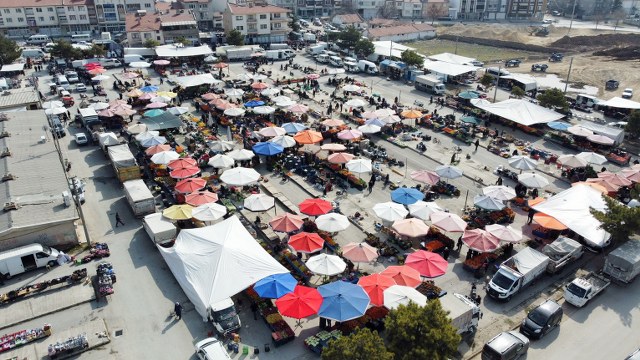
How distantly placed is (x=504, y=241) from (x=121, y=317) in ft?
65.9

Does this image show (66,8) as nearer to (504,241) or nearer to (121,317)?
(121,317)

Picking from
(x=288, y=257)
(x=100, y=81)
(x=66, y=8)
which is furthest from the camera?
(x=66, y=8)

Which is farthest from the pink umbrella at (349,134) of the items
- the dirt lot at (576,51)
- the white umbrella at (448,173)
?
the dirt lot at (576,51)

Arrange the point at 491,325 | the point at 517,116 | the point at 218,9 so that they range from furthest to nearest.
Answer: the point at 218,9 < the point at 517,116 < the point at 491,325

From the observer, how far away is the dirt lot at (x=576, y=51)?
6350 centimetres

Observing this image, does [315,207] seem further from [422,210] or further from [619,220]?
[619,220]

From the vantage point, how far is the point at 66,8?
86312mm

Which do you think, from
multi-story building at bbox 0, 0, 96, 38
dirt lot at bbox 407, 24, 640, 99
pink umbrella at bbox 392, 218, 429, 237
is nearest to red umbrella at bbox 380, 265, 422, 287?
pink umbrella at bbox 392, 218, 429, 237

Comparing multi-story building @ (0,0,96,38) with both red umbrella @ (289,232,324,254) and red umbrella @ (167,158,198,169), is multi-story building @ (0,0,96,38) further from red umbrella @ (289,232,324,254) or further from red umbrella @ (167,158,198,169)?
red umbrella @ (289,232,324,254)

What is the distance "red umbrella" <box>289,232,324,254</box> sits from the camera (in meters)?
24.1

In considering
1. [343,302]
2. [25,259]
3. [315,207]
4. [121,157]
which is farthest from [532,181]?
[25,259]

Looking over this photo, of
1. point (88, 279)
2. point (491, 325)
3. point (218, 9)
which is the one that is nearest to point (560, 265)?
point (491, 325)

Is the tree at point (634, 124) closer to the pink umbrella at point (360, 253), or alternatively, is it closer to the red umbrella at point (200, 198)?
the pink umbrella at point (360, 253)

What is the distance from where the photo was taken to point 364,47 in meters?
72.4
